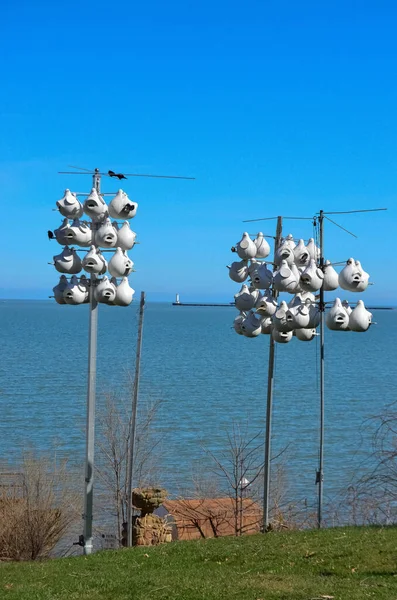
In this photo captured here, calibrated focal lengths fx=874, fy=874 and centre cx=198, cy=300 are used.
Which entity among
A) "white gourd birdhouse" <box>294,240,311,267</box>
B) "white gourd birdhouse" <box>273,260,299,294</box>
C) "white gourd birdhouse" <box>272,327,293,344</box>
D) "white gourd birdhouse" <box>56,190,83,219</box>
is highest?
"white gourd birdhouse" <box>56,190,83,219</box>

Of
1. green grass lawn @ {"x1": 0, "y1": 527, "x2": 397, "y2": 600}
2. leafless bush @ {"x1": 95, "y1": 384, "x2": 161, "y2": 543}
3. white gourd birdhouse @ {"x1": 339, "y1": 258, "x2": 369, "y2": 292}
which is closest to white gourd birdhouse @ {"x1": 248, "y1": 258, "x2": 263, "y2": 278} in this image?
white gourd birdhouse @ {"x1": 339, "y1": 258, "x2": 369, "y2": 292}

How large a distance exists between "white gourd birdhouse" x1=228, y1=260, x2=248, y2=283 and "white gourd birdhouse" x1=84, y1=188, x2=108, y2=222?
2.19 meters

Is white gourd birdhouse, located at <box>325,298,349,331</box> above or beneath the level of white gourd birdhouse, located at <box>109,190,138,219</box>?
beneath

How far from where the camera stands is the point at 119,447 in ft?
59.7

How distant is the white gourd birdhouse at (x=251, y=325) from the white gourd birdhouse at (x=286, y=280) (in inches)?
29.3

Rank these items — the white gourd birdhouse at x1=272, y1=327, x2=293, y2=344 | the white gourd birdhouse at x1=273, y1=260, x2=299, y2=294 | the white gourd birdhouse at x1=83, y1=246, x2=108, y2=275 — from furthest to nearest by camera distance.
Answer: the white gourd birdhouse at x1=272, y1=327, x2=293, y2=344 < the white gourd birdhouse at x1=273, y1=260, x2=299, y2=294 < the white gourd birdhouse at x1=83, y1=246, x2=108, y2=275

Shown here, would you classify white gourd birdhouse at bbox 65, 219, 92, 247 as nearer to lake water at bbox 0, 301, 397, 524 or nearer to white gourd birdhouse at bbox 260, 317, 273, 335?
white gourd birdhouse at bbox 260, 317, 273, 335

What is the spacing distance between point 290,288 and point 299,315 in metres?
0.39

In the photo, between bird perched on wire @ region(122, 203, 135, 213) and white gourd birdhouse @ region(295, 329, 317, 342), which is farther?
white gourd birdhouse @ region(295, 329, 317, 342)

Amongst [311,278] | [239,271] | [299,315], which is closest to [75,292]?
[239,271]

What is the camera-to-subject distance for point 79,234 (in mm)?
11742

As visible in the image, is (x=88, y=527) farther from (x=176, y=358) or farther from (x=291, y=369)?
(x=176, y=358)

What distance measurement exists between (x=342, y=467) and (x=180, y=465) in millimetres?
4247

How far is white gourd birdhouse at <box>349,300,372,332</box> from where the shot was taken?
1211cm
